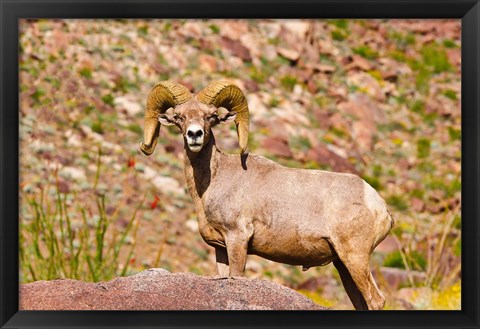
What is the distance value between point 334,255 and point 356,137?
80.5 ft

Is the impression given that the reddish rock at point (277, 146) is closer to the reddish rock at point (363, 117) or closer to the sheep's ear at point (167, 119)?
the reddish rock at point (363, 117)

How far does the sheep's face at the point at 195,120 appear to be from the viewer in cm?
1227

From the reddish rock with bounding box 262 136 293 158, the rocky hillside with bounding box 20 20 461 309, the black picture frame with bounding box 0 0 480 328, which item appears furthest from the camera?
the reddish rock with bounding box 262 136 293 158

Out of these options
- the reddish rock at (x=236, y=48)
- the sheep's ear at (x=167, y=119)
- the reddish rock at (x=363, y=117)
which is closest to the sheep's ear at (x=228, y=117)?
the sheep's ear at (x=167, y=119)

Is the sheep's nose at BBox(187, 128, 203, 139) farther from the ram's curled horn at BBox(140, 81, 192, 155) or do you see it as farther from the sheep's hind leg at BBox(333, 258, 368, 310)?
the sheep's hind leg at BBox(333, 258, 368, 310)

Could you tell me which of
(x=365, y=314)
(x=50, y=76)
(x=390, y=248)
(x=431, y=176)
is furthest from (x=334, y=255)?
(x=431, y=176)

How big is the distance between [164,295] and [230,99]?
104 inches

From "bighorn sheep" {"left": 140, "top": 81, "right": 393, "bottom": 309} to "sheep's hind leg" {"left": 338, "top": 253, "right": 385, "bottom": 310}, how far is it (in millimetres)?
12

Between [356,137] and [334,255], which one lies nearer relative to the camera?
[334,255]

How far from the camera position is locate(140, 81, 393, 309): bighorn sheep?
1246 centimetres

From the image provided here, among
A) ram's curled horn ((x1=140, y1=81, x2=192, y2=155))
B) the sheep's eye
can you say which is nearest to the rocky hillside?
ram's curled horn ((x1=140, y1=81, x2=192, y2=155))
